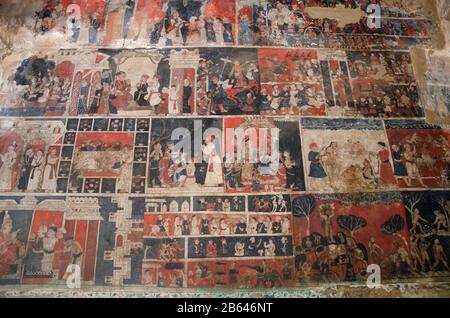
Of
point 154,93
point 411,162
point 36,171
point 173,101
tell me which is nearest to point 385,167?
point 411,162

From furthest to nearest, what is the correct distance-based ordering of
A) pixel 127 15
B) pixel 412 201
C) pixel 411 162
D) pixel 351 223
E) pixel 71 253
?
pixel 127 15 → pixel 411 162 → pixel 412 201 → pixel 351 223 → pixel 71 253

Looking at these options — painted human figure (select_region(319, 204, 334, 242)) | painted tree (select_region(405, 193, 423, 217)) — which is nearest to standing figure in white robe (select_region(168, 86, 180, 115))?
painted human figure (select_region(319, 204, 334, 242))

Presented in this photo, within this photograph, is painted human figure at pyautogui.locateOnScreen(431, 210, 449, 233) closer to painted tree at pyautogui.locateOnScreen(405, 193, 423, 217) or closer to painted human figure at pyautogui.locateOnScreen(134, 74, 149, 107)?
painted tree at pyautogui.locateOnScreen(405, 193, 423, 217)

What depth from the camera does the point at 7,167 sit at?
770cm

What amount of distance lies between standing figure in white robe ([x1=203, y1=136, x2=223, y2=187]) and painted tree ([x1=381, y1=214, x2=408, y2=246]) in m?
2.73

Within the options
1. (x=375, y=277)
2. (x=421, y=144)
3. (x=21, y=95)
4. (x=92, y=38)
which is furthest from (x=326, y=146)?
(x=21, y=95)

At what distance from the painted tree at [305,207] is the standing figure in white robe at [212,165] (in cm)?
128

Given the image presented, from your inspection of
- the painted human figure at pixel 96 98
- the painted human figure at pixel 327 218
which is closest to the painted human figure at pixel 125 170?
the painted human figure at pixel 96 98

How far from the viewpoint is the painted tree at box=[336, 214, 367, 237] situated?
7.29 metres

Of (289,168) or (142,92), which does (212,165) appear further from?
(142,92)

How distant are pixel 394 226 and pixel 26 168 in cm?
612

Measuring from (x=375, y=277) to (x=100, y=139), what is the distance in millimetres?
5007

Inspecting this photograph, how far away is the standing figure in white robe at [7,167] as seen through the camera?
7547mm

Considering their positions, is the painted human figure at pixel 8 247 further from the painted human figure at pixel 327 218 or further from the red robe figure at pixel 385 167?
the red robe figure at pixel 385 167
